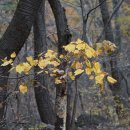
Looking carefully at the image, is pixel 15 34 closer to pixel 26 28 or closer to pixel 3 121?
pixel 26 28

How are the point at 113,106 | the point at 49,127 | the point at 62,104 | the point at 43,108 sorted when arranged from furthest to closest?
the point at 113,106
the point at 43,108
the point at 49,127
the point at 62,104

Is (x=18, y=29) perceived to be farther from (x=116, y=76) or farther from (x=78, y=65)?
(x=116, y=76)

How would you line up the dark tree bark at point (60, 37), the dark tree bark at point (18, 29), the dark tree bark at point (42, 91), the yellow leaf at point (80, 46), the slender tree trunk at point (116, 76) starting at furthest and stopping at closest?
1. the slender tree trunk at point (116, 76)
2. the dark tree bark at point (42, 91)
3. the dark tree bark at point (18, 29)
4. the dark tree bark at point (60, 37)
5. the yellow leaf at point (80, 46)

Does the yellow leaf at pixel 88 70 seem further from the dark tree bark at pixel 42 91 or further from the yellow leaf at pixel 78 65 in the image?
the dark tree bark at pixel 42 91

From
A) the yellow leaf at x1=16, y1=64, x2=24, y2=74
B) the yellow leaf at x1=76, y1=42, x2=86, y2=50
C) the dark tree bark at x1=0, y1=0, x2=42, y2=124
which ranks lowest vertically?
the yellow leaf at x1=16, y1=64, x2=24, y2=74

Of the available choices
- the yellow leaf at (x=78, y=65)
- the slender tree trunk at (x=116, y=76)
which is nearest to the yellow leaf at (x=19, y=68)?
the yellow leaf at (x=78, y=65)

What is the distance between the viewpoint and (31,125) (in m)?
8.81

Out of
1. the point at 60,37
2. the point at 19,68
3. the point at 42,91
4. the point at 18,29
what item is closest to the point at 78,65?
the point at 19,68

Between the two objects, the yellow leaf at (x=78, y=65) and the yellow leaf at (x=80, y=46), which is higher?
the yellow leaf at (x=80, y=46)

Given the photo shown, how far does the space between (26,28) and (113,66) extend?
7.22 m

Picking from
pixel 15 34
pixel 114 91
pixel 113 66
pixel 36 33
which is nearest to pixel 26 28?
pixel 15 34

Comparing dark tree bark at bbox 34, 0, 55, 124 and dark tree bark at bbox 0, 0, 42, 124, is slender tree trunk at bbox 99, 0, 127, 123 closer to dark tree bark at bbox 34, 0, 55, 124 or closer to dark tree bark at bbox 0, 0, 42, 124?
dark tree bark at bbox 34, 0, 55, 124

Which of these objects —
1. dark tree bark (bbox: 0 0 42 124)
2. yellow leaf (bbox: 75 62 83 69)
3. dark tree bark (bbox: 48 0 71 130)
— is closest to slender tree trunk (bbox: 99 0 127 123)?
dark tree bark (bbox: 48 0 71 130)

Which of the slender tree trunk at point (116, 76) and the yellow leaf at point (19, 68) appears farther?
the slender tree trunk at point (116, 76)
